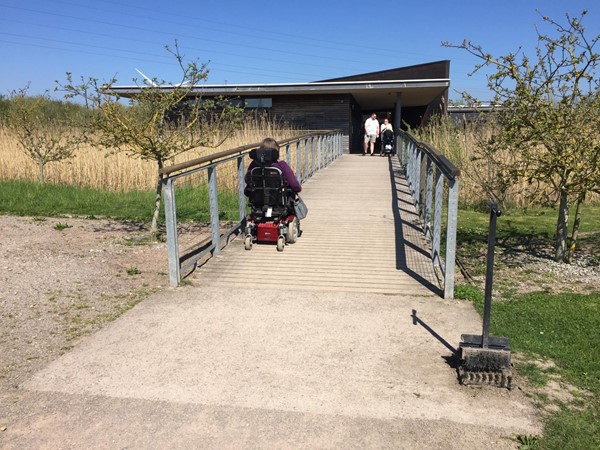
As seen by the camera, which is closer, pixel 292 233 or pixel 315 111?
pixel 292 233

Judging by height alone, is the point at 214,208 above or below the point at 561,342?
above

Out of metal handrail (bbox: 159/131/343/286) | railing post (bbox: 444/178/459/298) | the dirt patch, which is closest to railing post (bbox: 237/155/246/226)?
metal handrail (bbox: 159/131/343/286)

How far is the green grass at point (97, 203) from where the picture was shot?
9.90m

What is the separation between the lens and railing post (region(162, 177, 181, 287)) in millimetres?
5152

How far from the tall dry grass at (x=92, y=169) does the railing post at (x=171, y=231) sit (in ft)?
24.3

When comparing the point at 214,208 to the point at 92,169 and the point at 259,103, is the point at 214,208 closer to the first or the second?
the point at 92,169

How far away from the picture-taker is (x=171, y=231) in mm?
5312

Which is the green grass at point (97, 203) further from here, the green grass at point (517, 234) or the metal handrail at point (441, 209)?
the green grass at point (517, 234)

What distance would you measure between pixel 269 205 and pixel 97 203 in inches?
→ 231

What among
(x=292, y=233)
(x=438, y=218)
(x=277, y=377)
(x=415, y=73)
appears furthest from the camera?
(x=415, y=73)

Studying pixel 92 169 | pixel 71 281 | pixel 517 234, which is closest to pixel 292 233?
pixel 71 281

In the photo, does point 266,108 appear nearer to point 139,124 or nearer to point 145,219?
point 145,219

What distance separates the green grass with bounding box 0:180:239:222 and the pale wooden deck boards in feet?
7.19

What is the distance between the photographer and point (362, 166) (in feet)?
53.2
